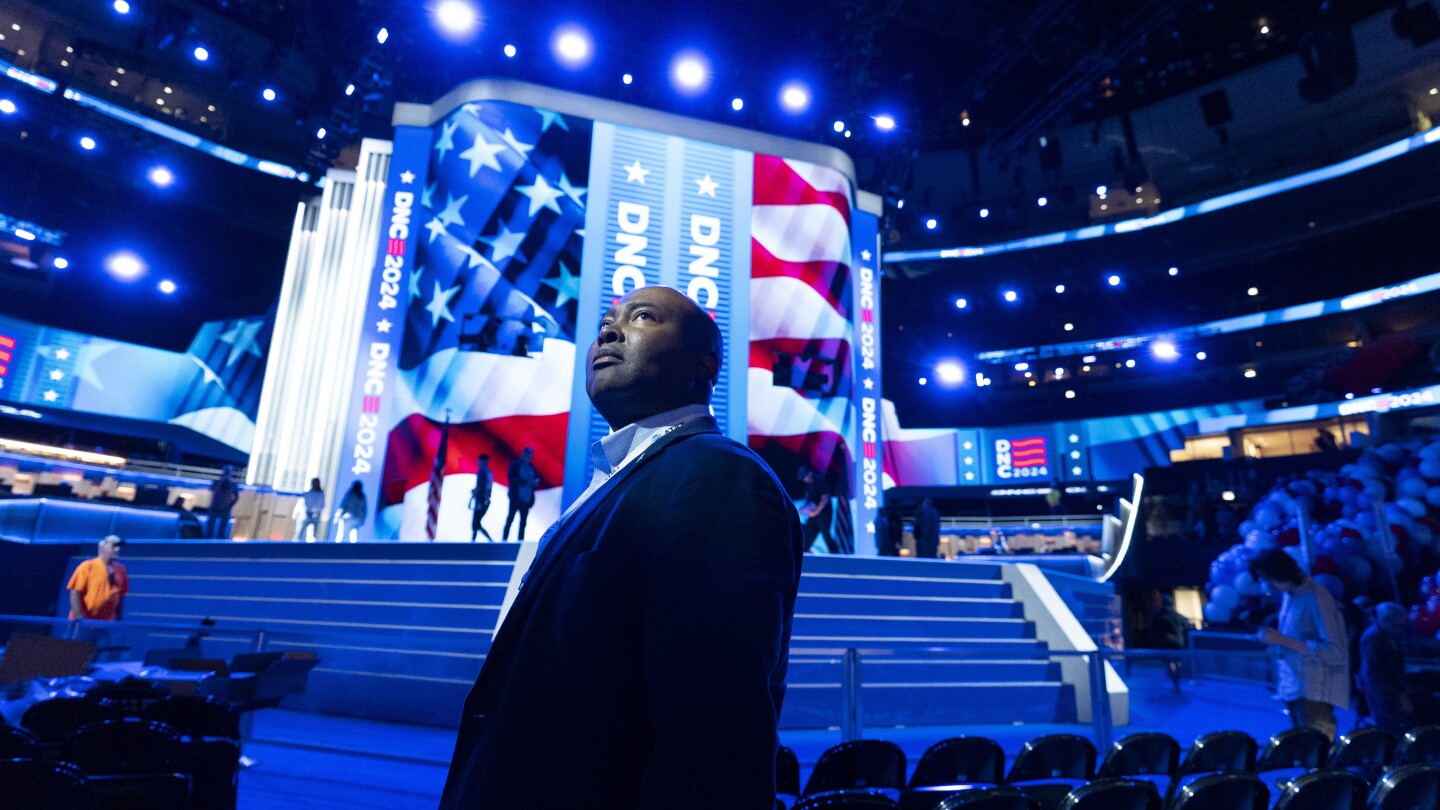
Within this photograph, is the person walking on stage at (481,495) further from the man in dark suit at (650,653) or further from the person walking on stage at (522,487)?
the man in dark suit at (650,653)

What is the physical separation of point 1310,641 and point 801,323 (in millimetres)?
11562

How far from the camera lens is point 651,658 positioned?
1016 millimetres

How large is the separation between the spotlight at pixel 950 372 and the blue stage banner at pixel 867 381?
1732 cm

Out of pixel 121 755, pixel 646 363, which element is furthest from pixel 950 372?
pixel 646 363

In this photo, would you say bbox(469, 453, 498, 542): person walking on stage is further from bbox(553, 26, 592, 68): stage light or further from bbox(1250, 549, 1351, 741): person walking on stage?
bbox(1250, 549, 1351, 741): person walking on stage

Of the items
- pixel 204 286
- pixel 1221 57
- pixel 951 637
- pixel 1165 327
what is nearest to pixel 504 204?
pixel 951 637

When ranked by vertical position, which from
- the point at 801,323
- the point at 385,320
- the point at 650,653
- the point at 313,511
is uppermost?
the point at 801,323

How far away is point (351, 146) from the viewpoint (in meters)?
17.3

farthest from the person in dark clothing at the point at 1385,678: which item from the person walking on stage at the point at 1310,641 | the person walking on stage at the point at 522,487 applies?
the person walking on stage at the point at 522,487

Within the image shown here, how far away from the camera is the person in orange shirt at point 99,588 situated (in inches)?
280

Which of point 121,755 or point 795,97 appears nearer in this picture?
point 121,755

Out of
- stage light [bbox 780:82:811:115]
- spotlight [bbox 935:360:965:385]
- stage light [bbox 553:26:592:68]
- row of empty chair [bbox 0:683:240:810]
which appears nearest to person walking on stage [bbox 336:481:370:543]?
row of empty chair [bbox 0:683:240:810]

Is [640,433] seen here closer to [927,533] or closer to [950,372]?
[927,533]

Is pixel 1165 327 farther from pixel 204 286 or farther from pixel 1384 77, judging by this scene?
pixel 204 286
